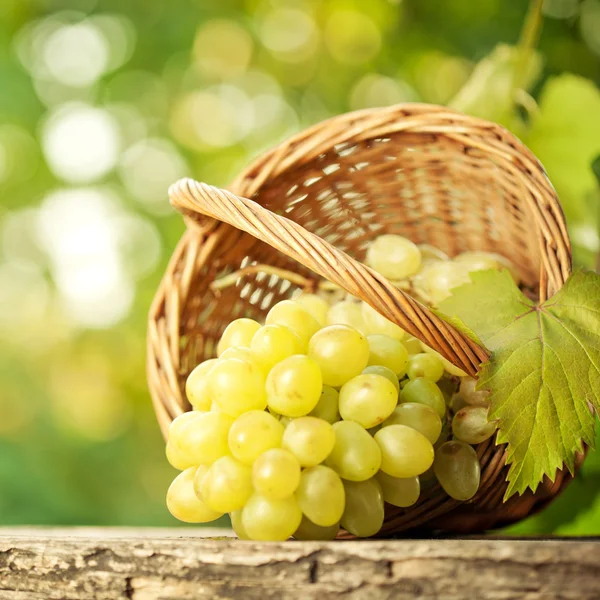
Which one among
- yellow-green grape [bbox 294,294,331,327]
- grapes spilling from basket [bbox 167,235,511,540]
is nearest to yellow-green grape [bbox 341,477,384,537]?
grapes spilling from basket [bbox 167,235,511,540]

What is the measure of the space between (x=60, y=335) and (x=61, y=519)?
620mm

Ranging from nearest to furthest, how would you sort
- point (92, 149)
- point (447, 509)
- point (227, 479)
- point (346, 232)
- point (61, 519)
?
point (227, 479), point (447, 509), point (346, 232), point (61, 519), point (92, 149)

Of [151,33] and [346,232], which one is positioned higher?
[151,33]

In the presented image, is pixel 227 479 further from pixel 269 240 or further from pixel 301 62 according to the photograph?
pixel 301 62

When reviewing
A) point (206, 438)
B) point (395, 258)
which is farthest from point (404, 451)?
point (395, 258)

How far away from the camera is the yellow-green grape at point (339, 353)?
0.48 m

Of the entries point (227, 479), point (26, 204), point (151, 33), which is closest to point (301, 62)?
point (151, 33)

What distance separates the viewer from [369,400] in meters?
0.46

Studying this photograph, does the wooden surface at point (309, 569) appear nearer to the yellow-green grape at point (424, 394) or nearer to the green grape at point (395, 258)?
the yellow-green grape at point (424, 394)

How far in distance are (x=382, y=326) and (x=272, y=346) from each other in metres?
0.16

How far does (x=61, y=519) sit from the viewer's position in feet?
6.10

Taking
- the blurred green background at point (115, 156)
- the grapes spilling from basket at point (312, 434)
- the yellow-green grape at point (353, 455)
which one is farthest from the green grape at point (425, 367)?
the blurred green background at point (115, 156)

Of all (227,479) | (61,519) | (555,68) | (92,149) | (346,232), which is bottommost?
(61,519)

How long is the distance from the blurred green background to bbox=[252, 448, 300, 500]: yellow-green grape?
1.26m
